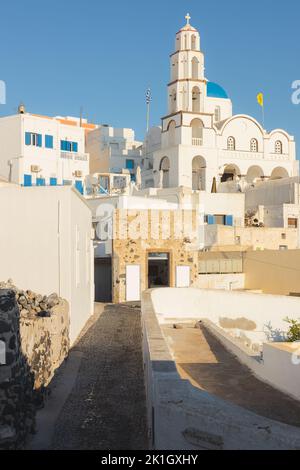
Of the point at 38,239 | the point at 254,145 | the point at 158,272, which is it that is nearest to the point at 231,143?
the point at 254,145

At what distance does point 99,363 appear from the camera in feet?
44.3

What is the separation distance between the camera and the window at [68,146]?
46003mm

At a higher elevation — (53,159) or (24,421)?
(53,159)

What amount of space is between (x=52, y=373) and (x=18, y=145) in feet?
111

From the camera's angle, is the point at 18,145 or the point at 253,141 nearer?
the point at 18,145

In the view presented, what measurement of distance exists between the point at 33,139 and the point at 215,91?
78.1 feet

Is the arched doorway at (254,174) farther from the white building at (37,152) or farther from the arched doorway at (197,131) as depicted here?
the white building at (37,152)

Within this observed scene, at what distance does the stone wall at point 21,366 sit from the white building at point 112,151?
47199 millimetres

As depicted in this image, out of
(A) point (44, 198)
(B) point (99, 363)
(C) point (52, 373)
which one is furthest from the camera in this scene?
(A) point (44, 198)

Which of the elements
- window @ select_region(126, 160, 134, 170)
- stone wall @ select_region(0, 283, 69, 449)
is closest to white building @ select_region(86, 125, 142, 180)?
window @ select_region(126, 160, 134, 170)

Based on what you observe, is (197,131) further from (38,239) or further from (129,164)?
(38,239)

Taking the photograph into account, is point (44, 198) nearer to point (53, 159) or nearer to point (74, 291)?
point (74, 291)
